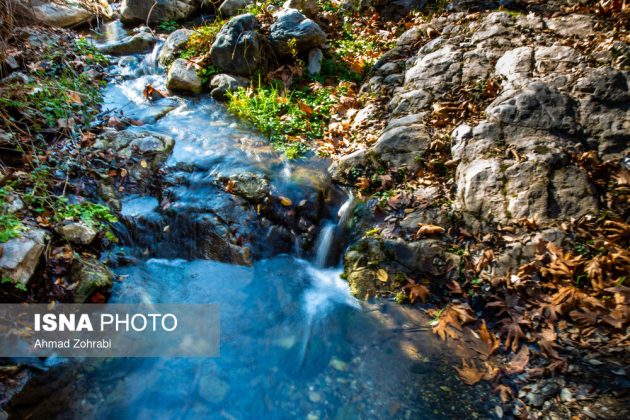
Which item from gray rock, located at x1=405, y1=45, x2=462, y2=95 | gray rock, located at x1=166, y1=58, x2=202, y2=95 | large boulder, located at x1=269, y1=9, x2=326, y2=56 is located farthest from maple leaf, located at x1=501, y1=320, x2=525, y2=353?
gray rock, located at x1=166, y1=58, x2=202, y2=95

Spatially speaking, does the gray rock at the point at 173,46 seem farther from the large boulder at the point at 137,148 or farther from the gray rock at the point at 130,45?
the large boulder at the point at 137,148

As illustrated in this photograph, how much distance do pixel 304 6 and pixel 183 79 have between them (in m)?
3.68

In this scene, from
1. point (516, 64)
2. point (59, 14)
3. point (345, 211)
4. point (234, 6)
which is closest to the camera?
point (345, 211)

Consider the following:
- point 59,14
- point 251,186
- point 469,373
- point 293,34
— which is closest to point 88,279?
point 251,186

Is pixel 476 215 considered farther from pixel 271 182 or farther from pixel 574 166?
pixel 271 182

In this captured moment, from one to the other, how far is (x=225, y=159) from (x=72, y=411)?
426cm

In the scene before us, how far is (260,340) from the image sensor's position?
13.6ft

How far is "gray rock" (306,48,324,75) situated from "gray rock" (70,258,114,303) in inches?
238

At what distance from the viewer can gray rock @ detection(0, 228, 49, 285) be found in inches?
146

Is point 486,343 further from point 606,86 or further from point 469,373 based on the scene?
point 606,86

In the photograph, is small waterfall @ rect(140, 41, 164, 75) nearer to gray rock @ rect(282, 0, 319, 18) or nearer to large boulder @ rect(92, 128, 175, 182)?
large boulder @ rect(92, 128, 175, 182)

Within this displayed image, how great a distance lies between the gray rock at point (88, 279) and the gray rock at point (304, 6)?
7.84 m

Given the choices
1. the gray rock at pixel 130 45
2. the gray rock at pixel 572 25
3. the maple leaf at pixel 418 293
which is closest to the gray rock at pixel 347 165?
the maple leaf at pixel 418 293

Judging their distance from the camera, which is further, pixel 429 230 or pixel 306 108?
pixel 306 108
